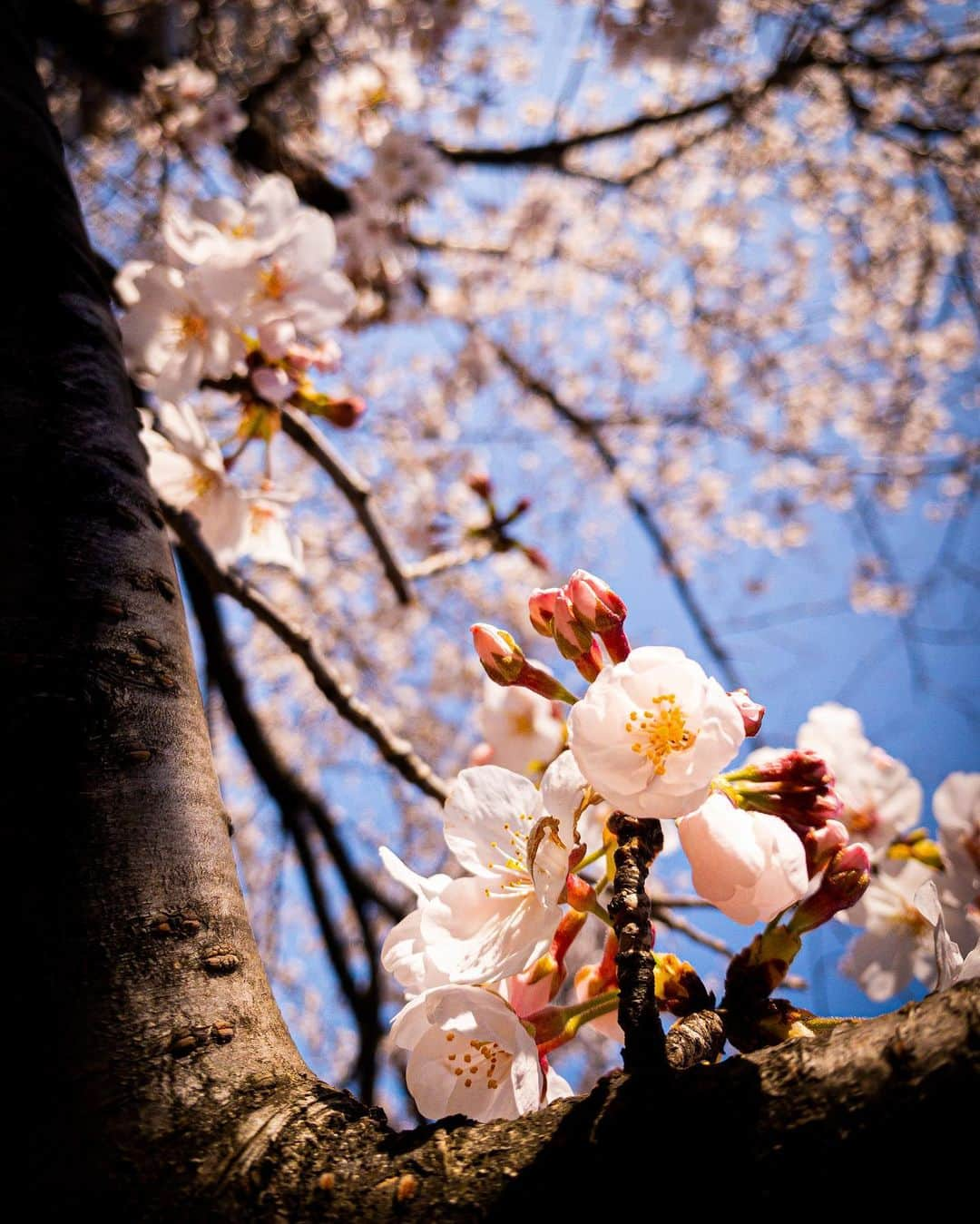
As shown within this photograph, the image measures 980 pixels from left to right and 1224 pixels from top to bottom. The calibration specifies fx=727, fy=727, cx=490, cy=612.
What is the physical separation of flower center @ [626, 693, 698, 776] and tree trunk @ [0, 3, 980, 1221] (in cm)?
25

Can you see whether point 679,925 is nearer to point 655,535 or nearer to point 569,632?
point 569,632

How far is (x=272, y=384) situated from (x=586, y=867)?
3.49 ft

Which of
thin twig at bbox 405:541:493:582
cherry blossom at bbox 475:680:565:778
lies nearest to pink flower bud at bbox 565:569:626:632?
cherry blossom at bbox 475:680:565:778

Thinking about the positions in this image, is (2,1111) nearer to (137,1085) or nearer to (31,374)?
(137,1085)

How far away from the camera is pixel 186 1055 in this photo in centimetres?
48

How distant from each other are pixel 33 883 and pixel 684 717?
53 centimetres

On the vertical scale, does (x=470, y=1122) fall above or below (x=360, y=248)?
below

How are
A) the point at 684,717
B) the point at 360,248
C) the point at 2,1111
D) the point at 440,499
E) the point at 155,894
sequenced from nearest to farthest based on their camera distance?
the point at 2,1111 < the point at 155,894 < the point at 684,717 < the point at 360,248 < the point at 440,499

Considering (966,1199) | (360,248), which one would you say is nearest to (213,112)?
(360,248)

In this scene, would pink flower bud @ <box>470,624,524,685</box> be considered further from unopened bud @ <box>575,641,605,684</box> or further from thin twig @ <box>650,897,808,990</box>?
thin twig @ <box>650,897,808,990</box>

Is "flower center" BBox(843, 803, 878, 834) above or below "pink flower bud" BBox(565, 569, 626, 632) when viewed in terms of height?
above

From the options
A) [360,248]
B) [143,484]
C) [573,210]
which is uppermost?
[573,210]

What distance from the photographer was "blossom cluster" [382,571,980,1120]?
0.62 meters

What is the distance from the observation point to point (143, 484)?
0.86 metres
